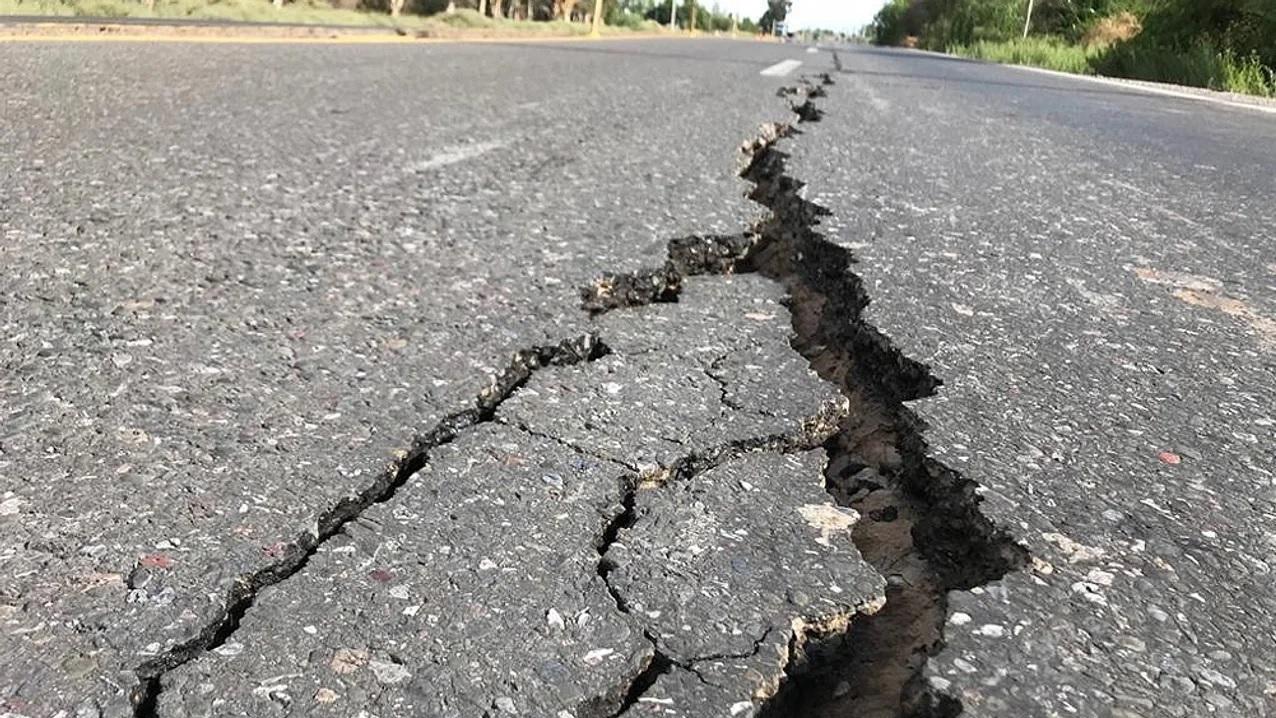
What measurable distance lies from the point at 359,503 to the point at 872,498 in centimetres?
74

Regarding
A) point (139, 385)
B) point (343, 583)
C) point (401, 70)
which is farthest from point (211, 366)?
point (401, 70)

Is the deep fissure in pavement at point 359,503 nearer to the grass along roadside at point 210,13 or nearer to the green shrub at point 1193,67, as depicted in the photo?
the grass along roadside at point 210,13

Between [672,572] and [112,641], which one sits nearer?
[112,641]

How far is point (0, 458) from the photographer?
1.30 m

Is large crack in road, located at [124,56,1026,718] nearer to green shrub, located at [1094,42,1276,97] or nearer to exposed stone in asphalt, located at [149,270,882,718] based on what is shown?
exposed stone in asphalt, located at [149,270,882,718]

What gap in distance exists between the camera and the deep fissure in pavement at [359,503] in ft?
3.18

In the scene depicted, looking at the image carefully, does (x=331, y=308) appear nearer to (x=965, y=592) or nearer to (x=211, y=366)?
(x=211, y=366)

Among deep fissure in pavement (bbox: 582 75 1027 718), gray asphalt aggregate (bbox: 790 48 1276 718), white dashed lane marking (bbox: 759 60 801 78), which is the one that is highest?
white dashed lane marking (bbox: 759 60 801 78)

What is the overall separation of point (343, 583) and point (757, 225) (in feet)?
6.62

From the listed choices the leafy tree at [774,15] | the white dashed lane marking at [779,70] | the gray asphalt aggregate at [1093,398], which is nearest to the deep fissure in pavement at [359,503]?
the gray asphalt aggregate at [1093,398]

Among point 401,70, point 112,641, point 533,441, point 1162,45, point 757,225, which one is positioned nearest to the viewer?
point 112,641

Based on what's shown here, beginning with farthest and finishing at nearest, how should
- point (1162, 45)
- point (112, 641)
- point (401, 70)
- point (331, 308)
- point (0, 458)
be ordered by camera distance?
1. point (1162, 45)
2. point (401, 70)
3. point (331, 308)
4. point (0, 458)
5. point (112, 641)

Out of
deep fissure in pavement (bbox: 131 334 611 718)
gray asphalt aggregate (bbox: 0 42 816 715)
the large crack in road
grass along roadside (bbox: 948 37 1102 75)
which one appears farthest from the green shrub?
deep fissure in pavement (bbox: 131 334 611 718)

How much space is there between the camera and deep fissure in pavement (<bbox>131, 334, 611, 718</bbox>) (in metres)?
0.97
